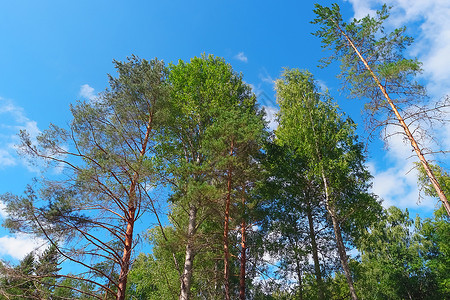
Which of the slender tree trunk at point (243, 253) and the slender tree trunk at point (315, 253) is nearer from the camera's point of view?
the slender tree trunk at point (243, 253)

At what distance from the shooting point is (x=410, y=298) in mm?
20688

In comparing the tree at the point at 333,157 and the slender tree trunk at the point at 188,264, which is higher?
the tree at the point at 333,157

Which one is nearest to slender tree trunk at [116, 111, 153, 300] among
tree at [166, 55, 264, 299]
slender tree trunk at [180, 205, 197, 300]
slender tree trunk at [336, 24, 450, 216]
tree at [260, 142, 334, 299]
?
tree at [166, 55, 264, 299]

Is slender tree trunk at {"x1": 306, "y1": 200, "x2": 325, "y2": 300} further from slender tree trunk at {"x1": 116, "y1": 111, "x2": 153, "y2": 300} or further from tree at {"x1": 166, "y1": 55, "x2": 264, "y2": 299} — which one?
slender tree trunk at {"x1": 116, "y1": 111, "x2": 153, "y2": 300}

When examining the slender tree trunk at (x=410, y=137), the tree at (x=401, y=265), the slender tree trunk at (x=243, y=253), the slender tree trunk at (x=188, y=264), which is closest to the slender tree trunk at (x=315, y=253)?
the slender tree trunk at (x=243, y=253)

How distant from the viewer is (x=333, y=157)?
1059cm

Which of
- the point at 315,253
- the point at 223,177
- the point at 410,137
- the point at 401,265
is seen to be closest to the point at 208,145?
the point at 223,177

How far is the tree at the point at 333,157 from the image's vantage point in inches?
391

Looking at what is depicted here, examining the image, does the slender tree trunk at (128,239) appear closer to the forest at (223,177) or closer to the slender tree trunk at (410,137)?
the forest at (223,177)

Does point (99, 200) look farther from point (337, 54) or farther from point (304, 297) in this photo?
point (304, 297)

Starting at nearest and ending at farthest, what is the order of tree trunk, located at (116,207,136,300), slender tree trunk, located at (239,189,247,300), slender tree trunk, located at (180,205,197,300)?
tree trunk, located at (116,207,136,300) → slender tree trunk, located at (180,205,197,300) → slender tree trunk, located at (239,189,247,300)

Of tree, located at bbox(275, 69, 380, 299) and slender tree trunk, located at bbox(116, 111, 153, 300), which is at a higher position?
tree, located at bbox(275, 69, 380, 299)

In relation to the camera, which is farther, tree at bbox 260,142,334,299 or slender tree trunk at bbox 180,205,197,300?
tree at bbox 260,142,334,299

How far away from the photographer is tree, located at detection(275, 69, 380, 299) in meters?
9.93
